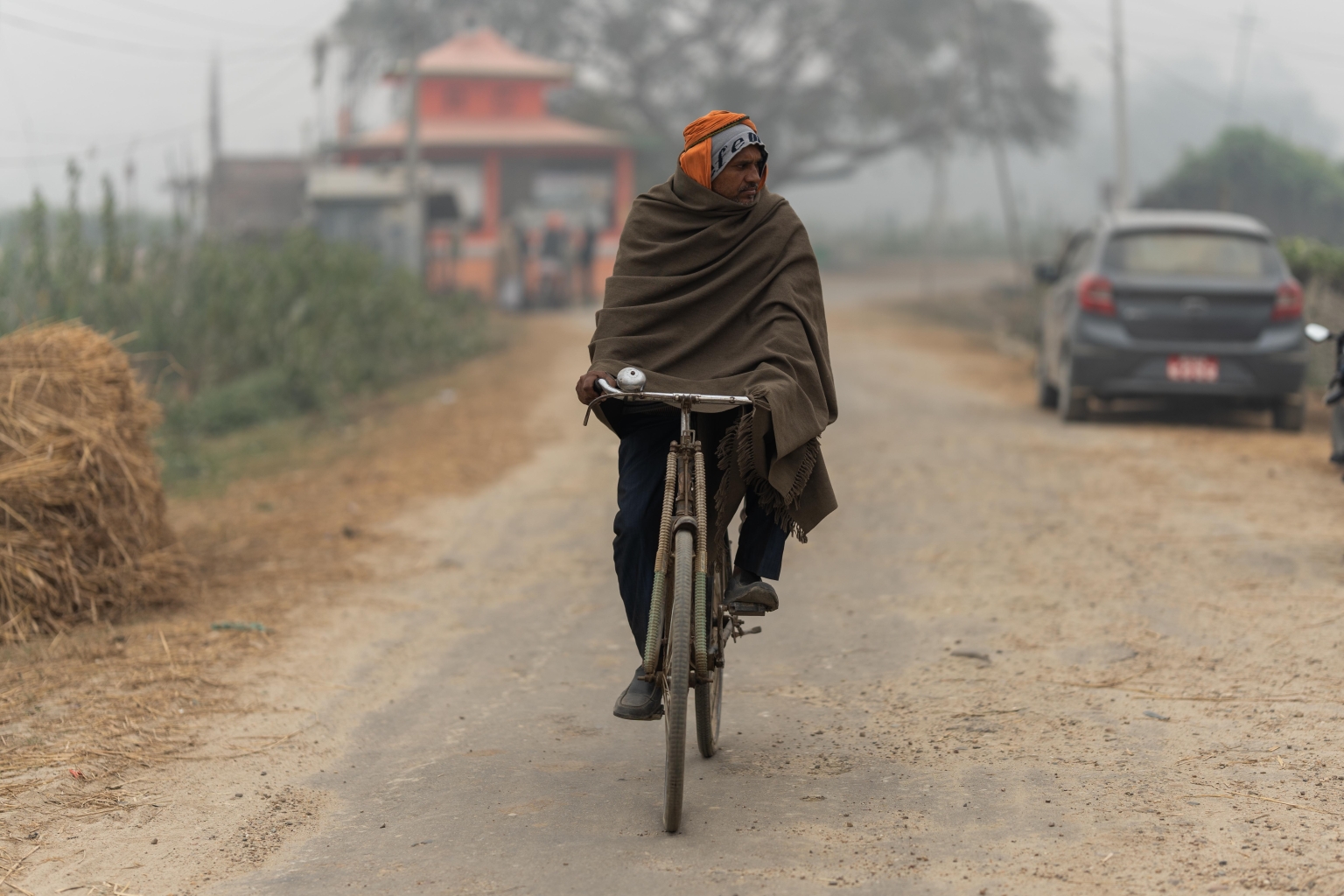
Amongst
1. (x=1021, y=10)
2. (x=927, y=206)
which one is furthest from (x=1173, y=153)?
(x=1021, y=10)

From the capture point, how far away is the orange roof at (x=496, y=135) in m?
33.6

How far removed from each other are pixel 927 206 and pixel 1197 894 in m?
139

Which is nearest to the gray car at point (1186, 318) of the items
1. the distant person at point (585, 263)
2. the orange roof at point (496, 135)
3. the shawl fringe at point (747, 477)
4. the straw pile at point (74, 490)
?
the straw pile at point (74, 490)

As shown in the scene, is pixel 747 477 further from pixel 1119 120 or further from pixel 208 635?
pixel 1119 120

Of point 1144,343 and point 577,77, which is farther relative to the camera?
point 577,77

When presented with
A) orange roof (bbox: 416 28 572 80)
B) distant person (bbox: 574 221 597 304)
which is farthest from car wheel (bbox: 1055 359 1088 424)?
orange roof (bbox: 416 28 572 80)

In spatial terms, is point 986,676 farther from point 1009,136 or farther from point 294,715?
point 1009,136

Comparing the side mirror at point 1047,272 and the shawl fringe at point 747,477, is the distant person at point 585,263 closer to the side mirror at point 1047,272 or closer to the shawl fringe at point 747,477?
the side mirror at point 1047,272

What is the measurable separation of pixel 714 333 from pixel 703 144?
0.57 meters

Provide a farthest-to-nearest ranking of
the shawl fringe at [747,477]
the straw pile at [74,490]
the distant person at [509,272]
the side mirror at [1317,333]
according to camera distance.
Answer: the distant person at [509,272] < the side mirror at [1317,333] < the straw pile at [74,490] < the shawl fringe at [747,477]

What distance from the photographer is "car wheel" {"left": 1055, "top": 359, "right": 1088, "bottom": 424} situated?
1172 centimetres

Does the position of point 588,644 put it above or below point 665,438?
below

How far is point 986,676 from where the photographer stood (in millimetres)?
5449

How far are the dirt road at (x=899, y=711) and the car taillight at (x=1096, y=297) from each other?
2.27 metres
